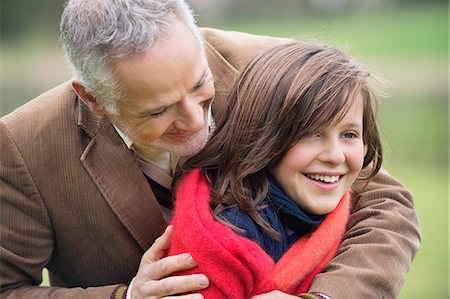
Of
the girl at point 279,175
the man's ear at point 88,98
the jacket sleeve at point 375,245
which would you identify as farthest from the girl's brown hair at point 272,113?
the man's ear at point 88,98

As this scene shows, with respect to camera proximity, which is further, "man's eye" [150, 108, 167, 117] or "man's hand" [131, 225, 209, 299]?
"man's eye" [150, 108, 167, 117]

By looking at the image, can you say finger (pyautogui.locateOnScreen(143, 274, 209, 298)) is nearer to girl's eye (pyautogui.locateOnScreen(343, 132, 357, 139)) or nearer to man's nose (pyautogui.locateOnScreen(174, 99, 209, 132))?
man's nose (pyautogui.locateOnScreen(174, 99, 209, 132))

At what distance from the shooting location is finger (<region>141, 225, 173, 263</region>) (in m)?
2.68

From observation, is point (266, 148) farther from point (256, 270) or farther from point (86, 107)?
point (86, 107)

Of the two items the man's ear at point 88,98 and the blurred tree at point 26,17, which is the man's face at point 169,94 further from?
the blurred tree at point 26,17

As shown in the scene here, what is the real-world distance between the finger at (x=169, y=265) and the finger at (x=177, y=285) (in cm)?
Result: 2

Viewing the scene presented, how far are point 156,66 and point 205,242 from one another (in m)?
0.55

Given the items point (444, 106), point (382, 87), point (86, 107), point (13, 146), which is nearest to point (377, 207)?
point (382, 87)

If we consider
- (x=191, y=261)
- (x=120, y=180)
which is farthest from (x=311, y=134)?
(x=120, y=180)

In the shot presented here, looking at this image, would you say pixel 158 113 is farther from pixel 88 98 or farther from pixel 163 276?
pixel 163 276

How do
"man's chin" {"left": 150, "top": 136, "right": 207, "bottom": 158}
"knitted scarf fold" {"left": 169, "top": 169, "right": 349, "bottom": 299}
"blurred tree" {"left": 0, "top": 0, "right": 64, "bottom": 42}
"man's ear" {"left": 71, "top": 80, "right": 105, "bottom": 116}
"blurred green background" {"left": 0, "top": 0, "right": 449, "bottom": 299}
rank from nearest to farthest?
"knitted scarf fold" {"left": 169, "top": 169, "right": 349, "bottom": 299}, "man's chin" {"left": 150, "top": 136, "right": 207, "bottom": 158}, "man's ear" {"left": 71, "top": 80, "right": 105, "bottom": 116}, "blurred green background" {"left": 0, "top": 0, "right": 449, "bottom": 299}, "blurred tree" {"left": 0, "top": 0, "right": 64, "bottom": 42}

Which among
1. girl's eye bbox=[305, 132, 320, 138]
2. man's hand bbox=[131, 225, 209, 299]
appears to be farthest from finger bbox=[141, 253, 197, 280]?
girl's eye bbox=[305, 132, 320, 138]

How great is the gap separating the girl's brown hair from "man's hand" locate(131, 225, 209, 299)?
192mm

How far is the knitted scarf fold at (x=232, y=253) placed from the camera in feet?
8.09
